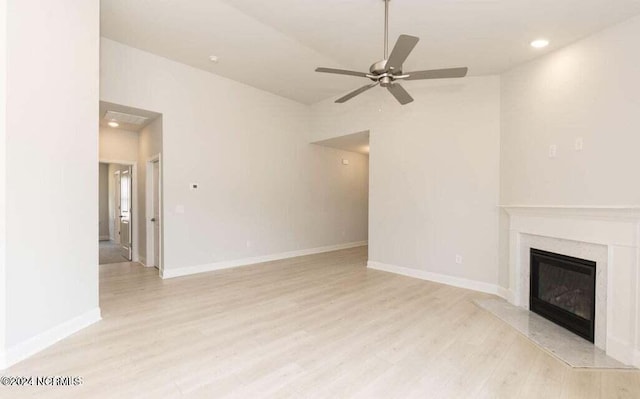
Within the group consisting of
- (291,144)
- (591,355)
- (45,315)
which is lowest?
(591,355)

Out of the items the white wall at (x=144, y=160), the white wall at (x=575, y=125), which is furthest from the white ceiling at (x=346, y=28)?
the white wall at (x=144, y=160)

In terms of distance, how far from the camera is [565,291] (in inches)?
121

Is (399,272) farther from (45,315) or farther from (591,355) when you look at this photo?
(45,315)

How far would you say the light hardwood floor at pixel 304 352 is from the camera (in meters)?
1.94

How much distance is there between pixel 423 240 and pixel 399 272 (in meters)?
0.71

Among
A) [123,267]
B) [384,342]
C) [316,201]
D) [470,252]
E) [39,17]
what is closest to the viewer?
[39,17]

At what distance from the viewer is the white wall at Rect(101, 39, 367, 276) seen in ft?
14.5

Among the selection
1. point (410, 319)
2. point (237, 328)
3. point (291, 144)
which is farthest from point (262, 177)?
point (410, 319)

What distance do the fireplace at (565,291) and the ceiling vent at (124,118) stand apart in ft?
19.7

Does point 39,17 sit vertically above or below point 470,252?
above

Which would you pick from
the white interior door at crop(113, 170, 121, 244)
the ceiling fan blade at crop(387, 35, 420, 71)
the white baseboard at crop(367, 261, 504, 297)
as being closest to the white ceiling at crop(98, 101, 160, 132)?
the white interior door at crop(113, 170, 121, 244)

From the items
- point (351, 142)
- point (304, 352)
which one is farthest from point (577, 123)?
point (351, 142)

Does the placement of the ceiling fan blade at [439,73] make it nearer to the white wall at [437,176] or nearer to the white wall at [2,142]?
the white wall at [437,176]

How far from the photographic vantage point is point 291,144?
6336mm
